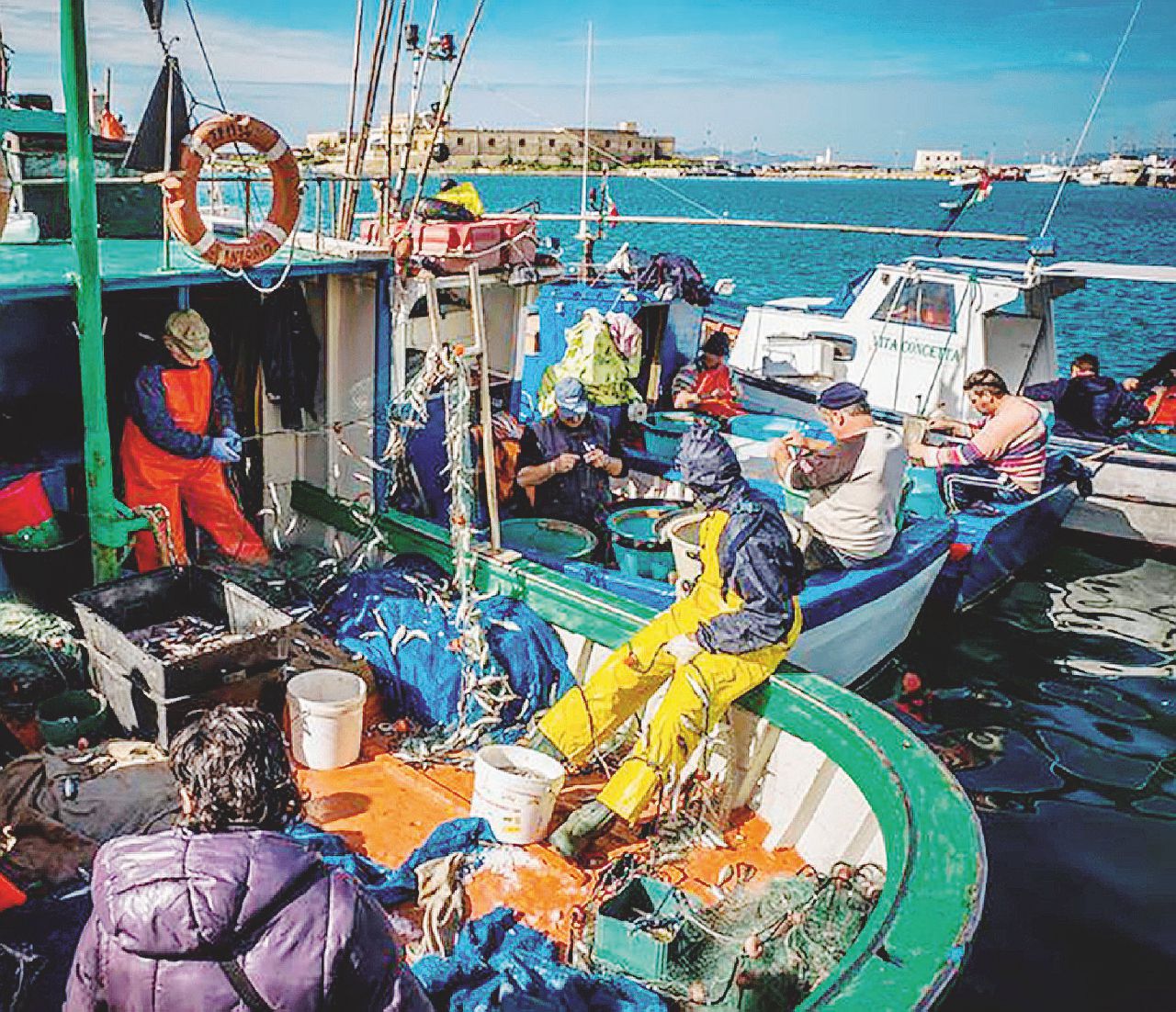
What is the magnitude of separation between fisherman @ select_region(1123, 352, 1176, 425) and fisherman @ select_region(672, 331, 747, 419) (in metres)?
5.60

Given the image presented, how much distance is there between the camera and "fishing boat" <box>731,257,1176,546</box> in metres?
11.9

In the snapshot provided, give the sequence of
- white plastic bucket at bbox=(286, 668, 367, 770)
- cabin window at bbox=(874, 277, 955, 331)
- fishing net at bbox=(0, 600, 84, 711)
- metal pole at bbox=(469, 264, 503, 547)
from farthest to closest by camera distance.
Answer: cabin window at bbox=(874, 277, 955, 331) < metal pole at bbox=(469, 264, 503, 547) < fishing net at bbox=(0, 600, 84, 711) < white plastic bucket at bbox=(286, 668, 367, 770)

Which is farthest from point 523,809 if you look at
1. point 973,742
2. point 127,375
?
point 973,742

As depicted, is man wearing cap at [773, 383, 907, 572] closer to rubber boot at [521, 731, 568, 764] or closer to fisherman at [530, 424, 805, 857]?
fisherman at [530, 424, 805, 857]

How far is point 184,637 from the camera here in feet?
18.1

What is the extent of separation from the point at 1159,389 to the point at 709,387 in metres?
6.65

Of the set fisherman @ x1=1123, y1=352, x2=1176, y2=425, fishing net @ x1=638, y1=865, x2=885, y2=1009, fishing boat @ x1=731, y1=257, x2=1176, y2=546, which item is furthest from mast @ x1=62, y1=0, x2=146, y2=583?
fisherman @ x1=1123, y1=352, x2=1176, y2=425

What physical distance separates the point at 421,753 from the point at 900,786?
7.79 ft

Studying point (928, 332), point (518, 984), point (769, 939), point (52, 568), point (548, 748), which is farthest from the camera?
point (928, 332)

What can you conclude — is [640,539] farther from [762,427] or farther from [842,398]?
[762,427]

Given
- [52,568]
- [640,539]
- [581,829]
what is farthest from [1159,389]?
[52,568]

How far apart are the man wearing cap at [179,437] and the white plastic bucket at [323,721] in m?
1.25

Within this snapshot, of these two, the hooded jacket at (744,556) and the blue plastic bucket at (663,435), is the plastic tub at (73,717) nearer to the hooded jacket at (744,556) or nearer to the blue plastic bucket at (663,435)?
the hooded jacket at (744,556)

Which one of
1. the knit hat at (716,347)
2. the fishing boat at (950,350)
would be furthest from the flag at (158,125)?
the fishing boat at (950,350)
